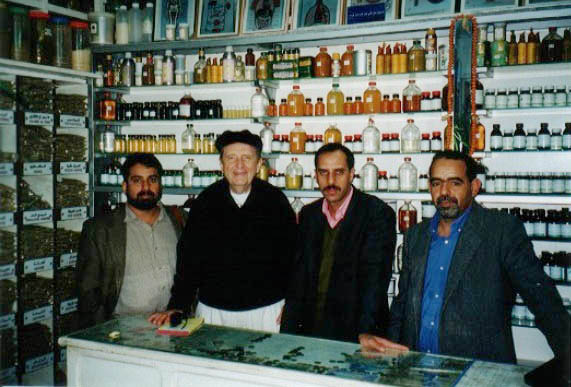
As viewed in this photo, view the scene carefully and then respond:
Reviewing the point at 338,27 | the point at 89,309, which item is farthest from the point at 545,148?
the point at 89,309

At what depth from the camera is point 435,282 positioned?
2.30 m

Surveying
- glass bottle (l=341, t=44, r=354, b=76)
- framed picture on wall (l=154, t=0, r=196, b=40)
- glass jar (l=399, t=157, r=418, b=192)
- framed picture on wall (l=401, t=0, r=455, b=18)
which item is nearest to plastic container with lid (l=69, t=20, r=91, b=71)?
framed picture on wall (l=154, t=0, r=196, b=40)

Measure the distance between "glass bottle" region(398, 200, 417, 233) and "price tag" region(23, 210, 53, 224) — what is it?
2897 millimetres

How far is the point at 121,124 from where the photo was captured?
533cm

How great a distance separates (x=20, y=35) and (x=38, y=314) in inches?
87.2

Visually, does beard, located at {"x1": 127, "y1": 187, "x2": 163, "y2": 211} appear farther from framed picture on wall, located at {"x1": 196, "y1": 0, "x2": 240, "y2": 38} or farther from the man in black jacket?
framed picture on wall, located at {"x1": 196, "y1": 0, "x2": 240, "y2": 38}

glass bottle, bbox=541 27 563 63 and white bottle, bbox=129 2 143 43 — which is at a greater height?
white bottle, bbox=129 2 143 43

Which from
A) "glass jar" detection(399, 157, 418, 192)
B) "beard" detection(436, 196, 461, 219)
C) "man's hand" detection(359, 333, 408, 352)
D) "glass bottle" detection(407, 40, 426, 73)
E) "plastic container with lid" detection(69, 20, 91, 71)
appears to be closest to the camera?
"man's hand" detection(359, 333, 408, 352)

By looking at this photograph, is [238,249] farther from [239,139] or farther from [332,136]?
[332,136]

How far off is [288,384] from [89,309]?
157 centimetres

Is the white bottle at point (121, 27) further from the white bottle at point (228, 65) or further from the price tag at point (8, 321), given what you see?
the price tag at point (8, 321)

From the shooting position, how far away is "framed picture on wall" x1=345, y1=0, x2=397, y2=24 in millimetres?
4367

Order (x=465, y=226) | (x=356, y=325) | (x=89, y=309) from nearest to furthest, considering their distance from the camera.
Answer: (x=465, y=226), (x=356, y=325), (x=89, y=309)

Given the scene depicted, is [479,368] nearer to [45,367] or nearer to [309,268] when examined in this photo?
[309,268]
